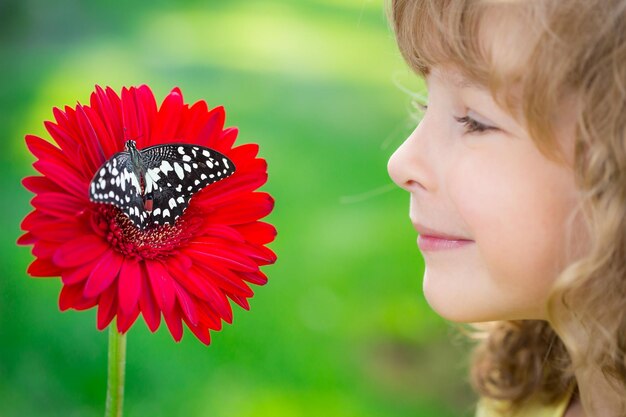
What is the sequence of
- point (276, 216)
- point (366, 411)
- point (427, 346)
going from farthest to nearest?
1. point (276, 216)
2. point (427, 346)
3. point (366, 411)

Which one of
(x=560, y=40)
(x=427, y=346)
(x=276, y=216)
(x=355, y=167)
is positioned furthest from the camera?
(x=355, y=167)

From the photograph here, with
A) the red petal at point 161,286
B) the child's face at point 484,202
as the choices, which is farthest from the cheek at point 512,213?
the red petal at point 161,286

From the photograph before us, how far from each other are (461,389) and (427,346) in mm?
110

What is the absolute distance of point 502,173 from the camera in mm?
778

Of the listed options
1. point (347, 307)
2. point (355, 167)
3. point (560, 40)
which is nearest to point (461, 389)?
point (347, 307)

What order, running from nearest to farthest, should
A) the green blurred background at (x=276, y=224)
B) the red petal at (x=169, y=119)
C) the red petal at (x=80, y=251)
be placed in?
the red petal at (x=80, y=251)
the red petal at (x=169, y=119)
the green blurred background at (x=276, y=224)

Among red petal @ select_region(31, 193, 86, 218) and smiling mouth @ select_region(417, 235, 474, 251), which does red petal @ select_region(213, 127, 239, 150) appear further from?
smiling mouth @ select_region(417, 235, 474, 251)

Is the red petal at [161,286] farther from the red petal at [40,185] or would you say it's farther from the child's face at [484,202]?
the child's face at [484,202]

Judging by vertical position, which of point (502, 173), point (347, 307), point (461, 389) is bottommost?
point (461, 389)

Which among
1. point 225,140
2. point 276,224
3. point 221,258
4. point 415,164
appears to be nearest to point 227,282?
point 221,258

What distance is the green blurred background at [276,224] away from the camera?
1.61 m

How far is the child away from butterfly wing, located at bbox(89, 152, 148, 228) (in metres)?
0.30

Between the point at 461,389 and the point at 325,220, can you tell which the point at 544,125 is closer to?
the point at 461,389

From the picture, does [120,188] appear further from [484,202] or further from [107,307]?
[484,202]
